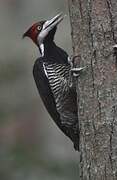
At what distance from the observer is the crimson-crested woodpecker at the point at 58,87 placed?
18.4ft

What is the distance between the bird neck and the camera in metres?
5.85

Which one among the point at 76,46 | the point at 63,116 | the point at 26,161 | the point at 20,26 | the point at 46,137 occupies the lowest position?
the point at 46,137

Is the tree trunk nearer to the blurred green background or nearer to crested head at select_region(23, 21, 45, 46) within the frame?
crested head at select_region(23, 21, 45, 46)

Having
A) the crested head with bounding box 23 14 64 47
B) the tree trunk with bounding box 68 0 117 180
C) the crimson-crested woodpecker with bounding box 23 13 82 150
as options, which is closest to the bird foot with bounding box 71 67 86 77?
the tree trunk with bounding box 68 0 117 180

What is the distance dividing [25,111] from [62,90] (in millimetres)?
4719

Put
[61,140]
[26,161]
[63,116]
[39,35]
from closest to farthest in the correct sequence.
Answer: [63,116] < [39,35] < [26,161] < [61,140]

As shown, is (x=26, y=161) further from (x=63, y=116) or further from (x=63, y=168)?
(x=63, y=116)

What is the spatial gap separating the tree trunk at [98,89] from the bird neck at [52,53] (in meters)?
1.08

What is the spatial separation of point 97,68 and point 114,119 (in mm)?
331

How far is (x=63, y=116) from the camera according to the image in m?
5.69

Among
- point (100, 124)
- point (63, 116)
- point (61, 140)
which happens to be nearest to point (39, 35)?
point (63, 116)

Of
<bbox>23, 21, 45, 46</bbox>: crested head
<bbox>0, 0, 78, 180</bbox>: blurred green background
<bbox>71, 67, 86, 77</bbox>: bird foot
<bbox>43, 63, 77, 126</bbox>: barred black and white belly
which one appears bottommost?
<bbox>0, 0, 78, 180</bbox>: blurred green background

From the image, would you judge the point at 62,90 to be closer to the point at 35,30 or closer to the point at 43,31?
the point at 43,31

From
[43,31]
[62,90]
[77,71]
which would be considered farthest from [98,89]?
[43,31]
